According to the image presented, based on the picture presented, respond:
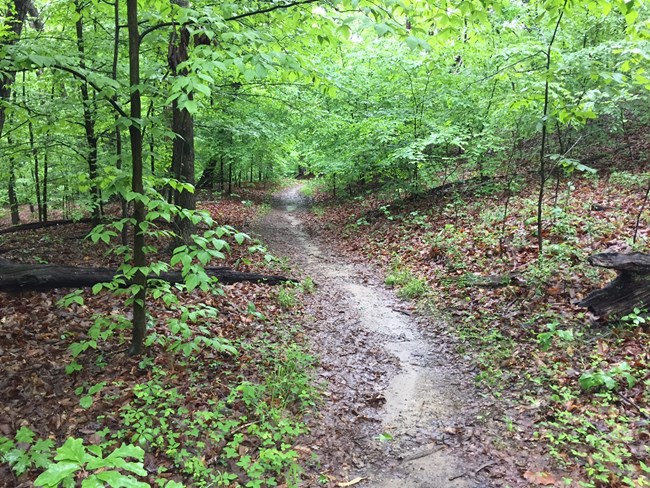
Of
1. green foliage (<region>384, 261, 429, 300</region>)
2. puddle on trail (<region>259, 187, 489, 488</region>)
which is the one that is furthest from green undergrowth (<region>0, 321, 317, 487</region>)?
green foliage (<region>384, 261, 429, 300</region>)

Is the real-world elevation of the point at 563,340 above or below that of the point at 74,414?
above

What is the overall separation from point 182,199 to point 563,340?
7.18m

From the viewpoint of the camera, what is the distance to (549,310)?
599cm

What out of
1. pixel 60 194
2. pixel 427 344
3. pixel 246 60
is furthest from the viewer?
pixel 60 194

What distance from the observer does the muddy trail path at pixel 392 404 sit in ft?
12.5

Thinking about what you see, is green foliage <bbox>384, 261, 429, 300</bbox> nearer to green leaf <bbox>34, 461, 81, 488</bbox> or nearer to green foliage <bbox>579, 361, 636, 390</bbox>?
green foliage <bbox>579, 361, 636, 390</bbox>

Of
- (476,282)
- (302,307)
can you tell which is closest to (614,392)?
(476,282)

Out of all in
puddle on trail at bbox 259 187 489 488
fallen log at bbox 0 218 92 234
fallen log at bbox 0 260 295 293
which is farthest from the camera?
fallen log at bbox 0 218 92 234

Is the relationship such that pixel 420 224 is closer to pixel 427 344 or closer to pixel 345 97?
pixel 345 97

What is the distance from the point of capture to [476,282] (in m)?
7.53

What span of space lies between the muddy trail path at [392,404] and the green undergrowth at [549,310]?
38 centimetres

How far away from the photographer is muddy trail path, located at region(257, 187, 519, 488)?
3.80 meters

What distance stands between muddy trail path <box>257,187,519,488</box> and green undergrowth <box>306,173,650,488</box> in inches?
14.9

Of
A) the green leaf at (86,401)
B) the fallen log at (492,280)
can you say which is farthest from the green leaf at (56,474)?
the fallen log at (492,280)
